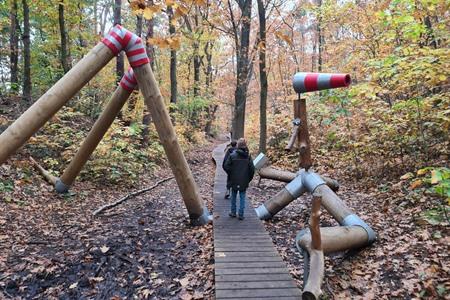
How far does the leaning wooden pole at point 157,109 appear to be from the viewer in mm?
6793

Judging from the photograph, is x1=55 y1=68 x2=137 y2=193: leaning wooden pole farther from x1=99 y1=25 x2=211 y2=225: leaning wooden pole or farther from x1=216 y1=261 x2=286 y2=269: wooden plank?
x1=216 y1=261 x2=286 y2=269: wooden plank

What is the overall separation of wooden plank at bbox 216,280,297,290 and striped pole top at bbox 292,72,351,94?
3479 mm

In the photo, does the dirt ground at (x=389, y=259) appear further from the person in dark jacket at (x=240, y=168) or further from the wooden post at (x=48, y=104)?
the wooden post at (x=48, y=104)

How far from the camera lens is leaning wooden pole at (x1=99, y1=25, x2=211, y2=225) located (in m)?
6.79

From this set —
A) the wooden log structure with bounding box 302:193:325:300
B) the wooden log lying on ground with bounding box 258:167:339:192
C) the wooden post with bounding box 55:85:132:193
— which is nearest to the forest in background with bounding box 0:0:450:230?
the wooden post with bounding box 55:85:132:193

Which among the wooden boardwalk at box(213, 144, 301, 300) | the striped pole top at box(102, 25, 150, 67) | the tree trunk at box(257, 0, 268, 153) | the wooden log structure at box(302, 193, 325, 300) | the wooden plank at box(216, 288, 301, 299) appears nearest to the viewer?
the wooden log structure at box(302, 193, 325, 300)

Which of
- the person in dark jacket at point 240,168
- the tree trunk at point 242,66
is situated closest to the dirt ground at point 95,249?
the person in dark jacket at point 240,168

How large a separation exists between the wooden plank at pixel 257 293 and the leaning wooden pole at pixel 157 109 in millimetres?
3194

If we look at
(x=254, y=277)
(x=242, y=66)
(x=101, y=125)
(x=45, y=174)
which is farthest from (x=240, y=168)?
(x=242, y=66)

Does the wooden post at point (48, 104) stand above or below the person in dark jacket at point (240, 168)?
above

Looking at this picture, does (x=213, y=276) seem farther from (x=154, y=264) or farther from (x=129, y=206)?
(x=129, y=206)

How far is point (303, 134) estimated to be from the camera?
6.87 metres

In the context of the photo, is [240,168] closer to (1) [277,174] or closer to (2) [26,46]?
(1) [277,174]

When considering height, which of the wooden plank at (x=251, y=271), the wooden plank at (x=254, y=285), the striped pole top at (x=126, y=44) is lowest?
the wooden plank at (x=254, y=285)
